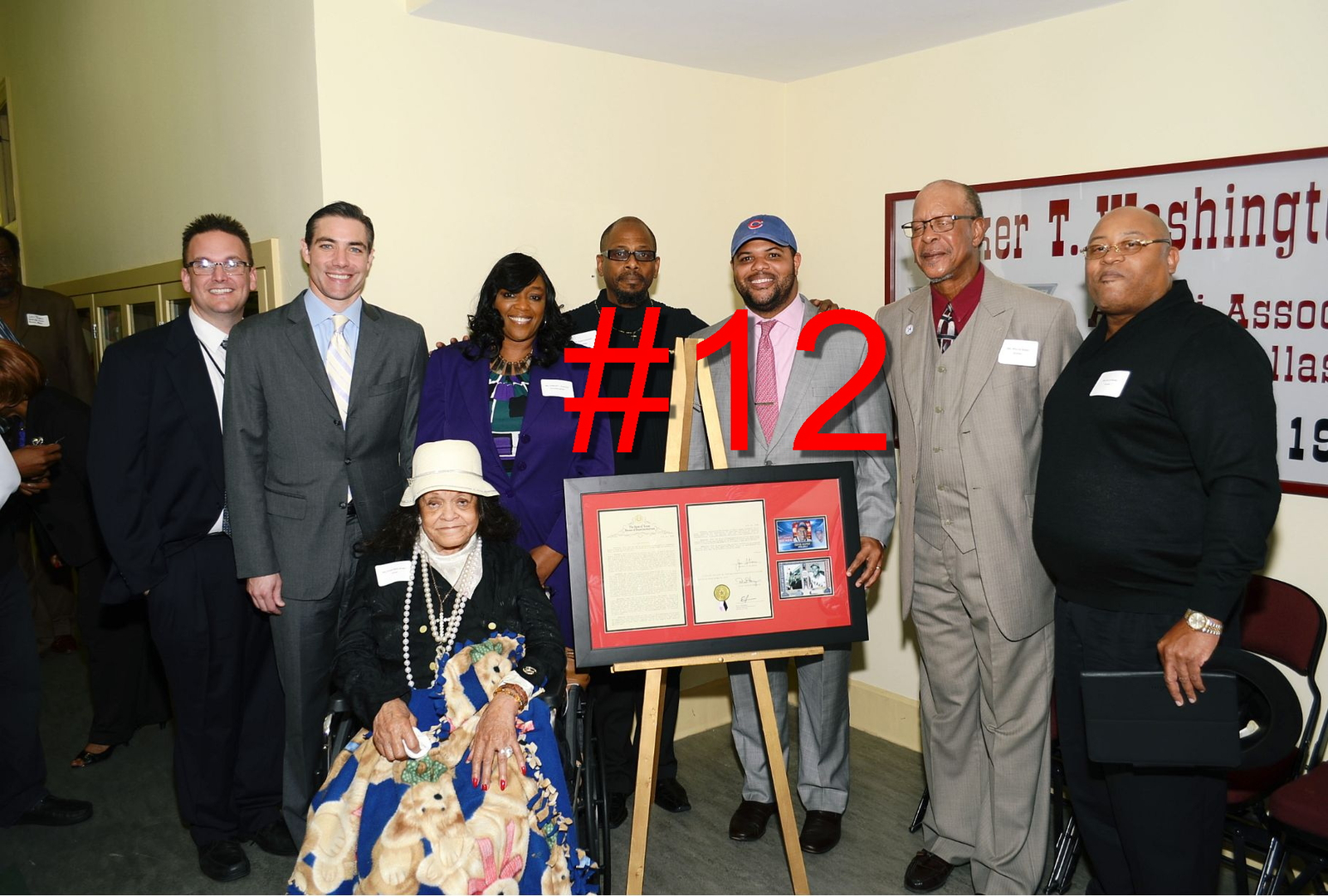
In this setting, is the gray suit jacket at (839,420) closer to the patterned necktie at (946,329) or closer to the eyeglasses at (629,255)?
the patterned necktie at (946,329)

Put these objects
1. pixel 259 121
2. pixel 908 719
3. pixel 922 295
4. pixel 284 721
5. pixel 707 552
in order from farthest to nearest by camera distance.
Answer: pixel 908 719, pixel 259 121, pixel 284 721, pixel 922 295, pixel 707 552

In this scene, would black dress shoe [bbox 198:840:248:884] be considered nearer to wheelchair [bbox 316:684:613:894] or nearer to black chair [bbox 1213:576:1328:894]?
wheelchair [bbox 316:684:613:894]

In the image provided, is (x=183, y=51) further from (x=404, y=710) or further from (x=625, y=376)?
(x=404, y=710)

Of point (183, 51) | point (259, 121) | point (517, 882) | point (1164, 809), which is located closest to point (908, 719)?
point (1164, 809)

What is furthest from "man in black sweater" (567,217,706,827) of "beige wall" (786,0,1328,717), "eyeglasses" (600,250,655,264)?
"beige wall" (786,0,1328,717)

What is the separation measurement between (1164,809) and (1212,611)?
2.29 feet

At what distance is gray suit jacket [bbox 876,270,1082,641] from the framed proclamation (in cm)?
43

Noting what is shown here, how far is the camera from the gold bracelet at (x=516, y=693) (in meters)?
2.67

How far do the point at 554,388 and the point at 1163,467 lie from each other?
1.89 metres

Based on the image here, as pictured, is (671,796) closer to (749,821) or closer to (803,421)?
(749,821)

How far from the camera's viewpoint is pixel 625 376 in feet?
12.4

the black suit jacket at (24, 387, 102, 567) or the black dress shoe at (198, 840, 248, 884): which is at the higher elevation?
the black suit jacket at (24, 387, 102, 567)

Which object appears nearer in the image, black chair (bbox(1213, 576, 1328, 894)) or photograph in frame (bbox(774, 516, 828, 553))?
black chair (bbox(1213, 576, 1328, 894))

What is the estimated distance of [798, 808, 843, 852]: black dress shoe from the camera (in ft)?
→ 11.4
